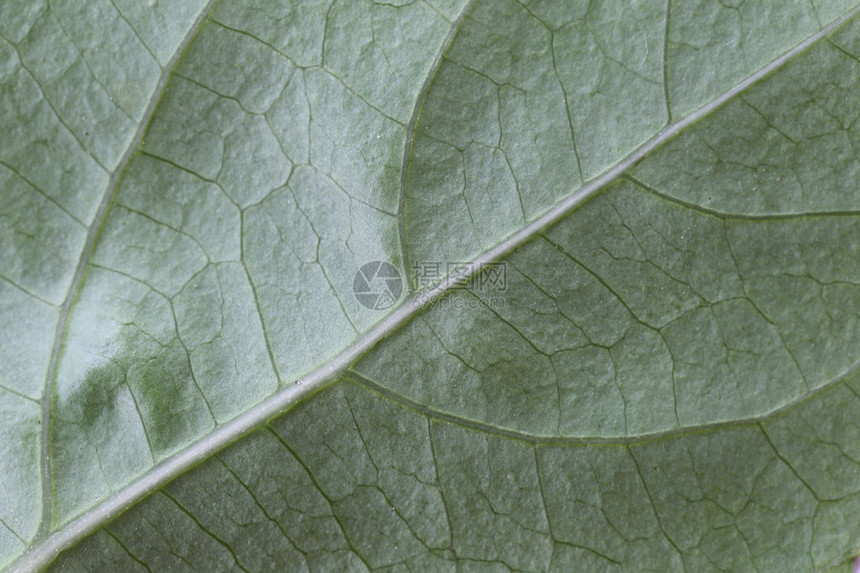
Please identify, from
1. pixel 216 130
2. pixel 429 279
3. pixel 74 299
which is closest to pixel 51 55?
pixel 216 130

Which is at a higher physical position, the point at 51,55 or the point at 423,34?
the point at 51,55

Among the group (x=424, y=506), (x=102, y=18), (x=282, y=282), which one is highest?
(x=102, y=18)

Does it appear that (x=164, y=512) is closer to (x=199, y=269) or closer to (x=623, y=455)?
(x=199, y=269)

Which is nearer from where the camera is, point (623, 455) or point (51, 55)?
point (51, 55)

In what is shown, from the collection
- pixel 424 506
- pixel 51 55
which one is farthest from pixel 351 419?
pixel 51 55

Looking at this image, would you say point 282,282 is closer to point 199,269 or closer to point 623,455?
point 199,269

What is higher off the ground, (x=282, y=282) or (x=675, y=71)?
(x=282, y=282)
